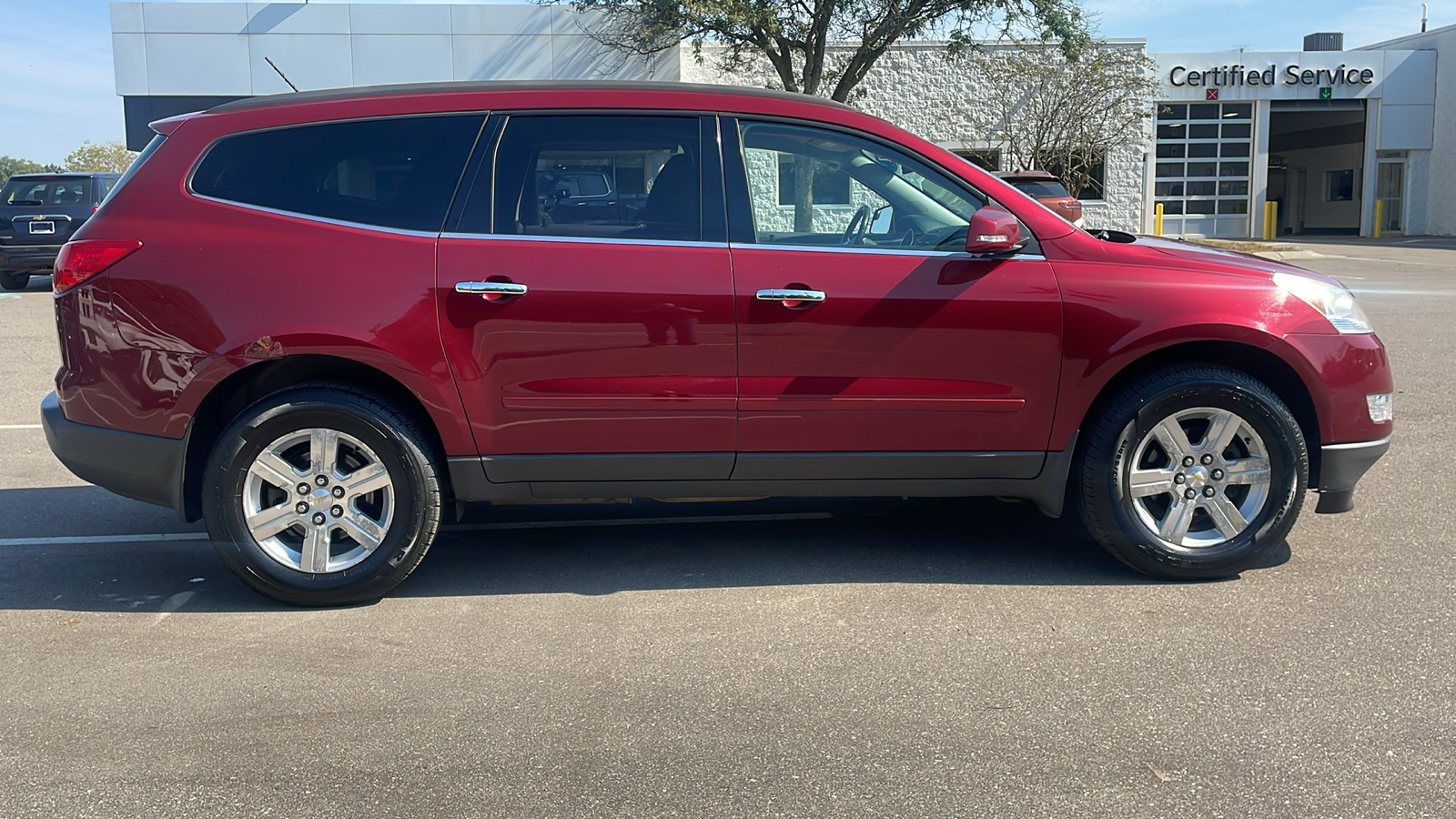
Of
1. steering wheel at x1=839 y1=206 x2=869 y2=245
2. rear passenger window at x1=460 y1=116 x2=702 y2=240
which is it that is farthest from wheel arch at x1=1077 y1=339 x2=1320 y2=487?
rear passenger window at x1=460 y1=116 x2=702 y2=240

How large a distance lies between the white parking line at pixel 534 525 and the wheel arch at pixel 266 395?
100 centimetres

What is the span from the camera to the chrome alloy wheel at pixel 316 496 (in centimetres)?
420

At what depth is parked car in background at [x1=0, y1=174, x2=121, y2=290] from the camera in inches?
677

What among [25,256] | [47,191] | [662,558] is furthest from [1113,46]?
[662,558]

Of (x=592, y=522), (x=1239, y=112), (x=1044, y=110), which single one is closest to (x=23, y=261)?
(x=592, y=522)

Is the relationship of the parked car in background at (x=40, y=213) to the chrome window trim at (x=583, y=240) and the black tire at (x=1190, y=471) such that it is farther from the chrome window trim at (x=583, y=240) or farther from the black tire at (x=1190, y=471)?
the black tire at (x=1190, y=471)

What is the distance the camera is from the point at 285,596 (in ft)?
14.0

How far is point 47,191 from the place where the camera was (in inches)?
683

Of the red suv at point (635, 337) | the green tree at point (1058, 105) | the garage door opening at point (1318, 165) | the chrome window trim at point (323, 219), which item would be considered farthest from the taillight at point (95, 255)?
the garage door opening at point (1318, 165)

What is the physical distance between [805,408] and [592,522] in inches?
61.4

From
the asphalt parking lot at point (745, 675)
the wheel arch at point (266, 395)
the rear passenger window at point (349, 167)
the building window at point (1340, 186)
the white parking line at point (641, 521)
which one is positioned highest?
the building window at point (1340, 186)

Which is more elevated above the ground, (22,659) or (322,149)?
(322,149)

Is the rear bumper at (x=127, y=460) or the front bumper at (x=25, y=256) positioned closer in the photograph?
the rear bumper at (x=127, y=460)

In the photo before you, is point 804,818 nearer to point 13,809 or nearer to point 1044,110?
point 13,809
